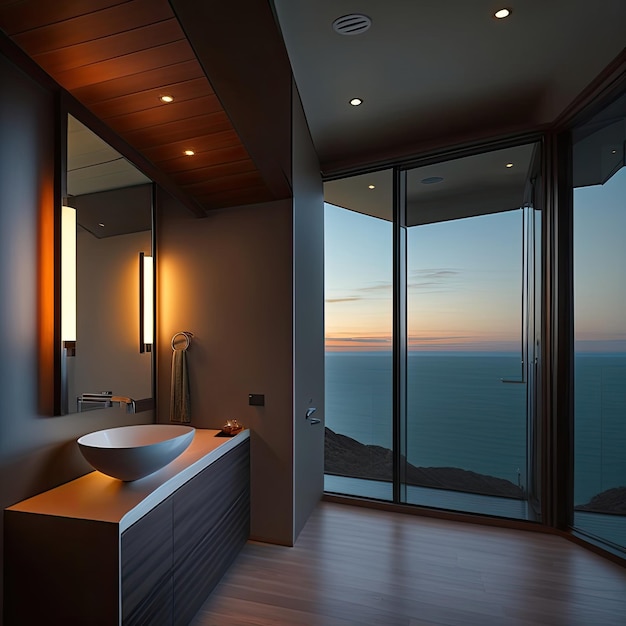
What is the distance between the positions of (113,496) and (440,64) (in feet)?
9.25

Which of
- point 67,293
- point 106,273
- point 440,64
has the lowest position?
point 67,293

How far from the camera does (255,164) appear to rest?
243cm

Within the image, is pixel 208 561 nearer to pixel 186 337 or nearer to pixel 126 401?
pixel 126 401

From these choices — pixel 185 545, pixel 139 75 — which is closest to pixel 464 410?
pixel 185 545

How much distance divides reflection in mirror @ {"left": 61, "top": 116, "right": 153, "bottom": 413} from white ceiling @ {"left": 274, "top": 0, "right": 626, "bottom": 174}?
1.19 meters

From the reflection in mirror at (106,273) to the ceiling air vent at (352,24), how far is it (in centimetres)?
132

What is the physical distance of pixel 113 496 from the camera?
67.8 inches

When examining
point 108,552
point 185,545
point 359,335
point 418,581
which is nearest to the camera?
point 108,552

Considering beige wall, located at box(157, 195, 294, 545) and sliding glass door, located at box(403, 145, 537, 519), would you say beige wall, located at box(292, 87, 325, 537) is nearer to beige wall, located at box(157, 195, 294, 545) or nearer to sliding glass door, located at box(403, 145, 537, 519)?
beige wall, located at box(157, 195, 294, 545)

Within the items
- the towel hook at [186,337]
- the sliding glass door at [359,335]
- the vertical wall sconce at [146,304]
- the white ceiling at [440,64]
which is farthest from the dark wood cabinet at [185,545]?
the white ceiling at [440,64]

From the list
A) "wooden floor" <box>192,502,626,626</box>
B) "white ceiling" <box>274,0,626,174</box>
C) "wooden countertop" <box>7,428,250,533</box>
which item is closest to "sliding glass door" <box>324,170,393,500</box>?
"white ceiling" <box>274,0,626,174</box>

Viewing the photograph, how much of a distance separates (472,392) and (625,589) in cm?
133

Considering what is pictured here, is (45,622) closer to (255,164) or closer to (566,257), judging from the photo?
(255,164)

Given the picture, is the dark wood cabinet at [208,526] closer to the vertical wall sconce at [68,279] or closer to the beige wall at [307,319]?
the beige wall at [307,319]
